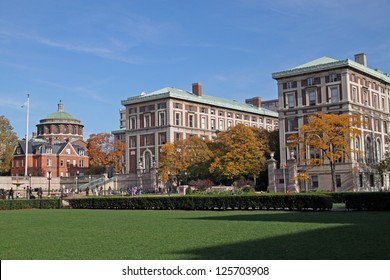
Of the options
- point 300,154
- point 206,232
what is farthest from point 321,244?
point 300,154

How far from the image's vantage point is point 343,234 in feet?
54.1

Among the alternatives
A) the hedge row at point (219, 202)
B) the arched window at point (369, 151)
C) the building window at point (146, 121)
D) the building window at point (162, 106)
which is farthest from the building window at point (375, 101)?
the hedge row at point (219, 202)

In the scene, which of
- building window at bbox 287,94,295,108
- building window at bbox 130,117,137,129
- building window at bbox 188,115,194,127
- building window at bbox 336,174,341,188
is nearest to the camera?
building window at bbox 336,174,341,188

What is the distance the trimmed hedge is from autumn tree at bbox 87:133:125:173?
257 feet

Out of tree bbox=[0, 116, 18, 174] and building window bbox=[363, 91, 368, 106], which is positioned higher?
building window bbox=[363, 91, 368, 106]

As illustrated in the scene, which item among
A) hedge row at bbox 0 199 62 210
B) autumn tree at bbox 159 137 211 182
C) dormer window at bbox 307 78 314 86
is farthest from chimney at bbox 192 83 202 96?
hedge row at bbox 0 199 62 210

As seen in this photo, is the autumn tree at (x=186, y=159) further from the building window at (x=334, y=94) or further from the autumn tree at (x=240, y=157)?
the building window at (x=334, y=94)

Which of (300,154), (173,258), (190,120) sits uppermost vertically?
(190,120)

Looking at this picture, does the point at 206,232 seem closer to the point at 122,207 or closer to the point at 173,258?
the point at 173,258

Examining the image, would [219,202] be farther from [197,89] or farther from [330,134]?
[197,89]

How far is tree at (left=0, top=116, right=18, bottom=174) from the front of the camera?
87750mm

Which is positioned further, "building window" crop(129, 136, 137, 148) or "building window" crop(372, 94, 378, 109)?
"building window" crop(129, 136, 137, 148)

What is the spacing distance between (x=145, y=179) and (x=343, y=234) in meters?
73.0

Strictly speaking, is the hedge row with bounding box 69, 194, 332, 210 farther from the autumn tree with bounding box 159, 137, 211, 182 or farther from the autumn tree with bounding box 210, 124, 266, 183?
the autumn tree with bounding box 159, 137, 211, 182
